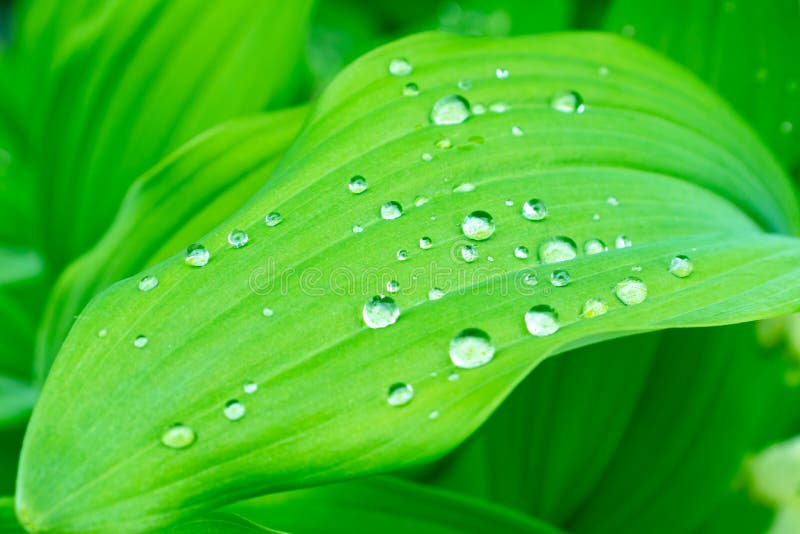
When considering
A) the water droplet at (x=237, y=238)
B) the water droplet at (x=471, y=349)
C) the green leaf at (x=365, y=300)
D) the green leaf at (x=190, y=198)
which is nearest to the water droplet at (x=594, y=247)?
the green leaf at (x=365, y=300)

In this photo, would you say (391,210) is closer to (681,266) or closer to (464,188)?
(464,188)

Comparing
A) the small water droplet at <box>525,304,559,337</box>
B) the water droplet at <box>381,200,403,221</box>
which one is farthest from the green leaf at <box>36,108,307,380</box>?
the small water droplet at <box>525,304,559,337</box>

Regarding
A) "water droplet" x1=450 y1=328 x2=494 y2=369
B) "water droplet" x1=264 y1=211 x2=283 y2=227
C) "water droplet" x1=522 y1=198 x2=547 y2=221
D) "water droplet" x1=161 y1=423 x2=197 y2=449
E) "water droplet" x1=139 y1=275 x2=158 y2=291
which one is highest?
"water droplet" x1=522 y1=198 x2=547 y2=221

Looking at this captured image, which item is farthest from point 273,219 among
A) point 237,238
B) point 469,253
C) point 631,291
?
point 631,291

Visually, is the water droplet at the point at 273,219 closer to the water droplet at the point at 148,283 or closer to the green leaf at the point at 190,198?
the water droplet at the point at 148,283

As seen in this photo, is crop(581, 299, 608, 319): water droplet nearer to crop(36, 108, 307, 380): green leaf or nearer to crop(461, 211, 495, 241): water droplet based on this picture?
crop(461, 211, 495, 241): water droplet

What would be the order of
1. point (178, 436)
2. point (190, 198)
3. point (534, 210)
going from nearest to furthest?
1. point (178, 436)
2. point (534, 210)
3. point (190, 198)
